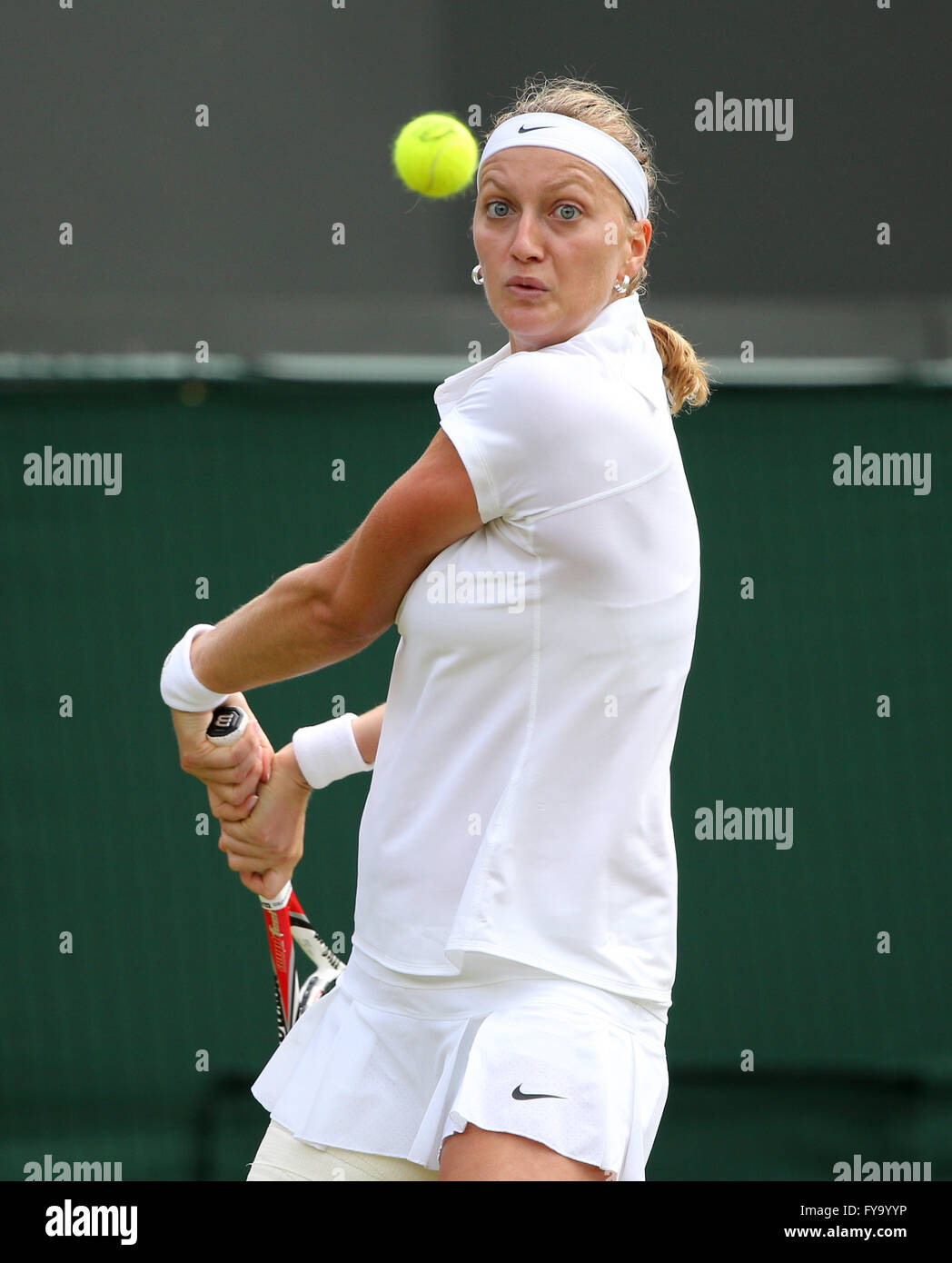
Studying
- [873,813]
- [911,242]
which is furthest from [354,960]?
[911,242]

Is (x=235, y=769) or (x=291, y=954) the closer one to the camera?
(x=235, y=769)

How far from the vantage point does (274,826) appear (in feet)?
7.49

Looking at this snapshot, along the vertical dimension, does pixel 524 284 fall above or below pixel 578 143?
below

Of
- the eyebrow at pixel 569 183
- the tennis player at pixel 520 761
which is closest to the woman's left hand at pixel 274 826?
the tennis player at pixel 520 761

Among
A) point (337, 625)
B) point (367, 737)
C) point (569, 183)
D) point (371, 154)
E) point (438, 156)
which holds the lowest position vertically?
point (367, 737)

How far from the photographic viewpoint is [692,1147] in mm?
3709

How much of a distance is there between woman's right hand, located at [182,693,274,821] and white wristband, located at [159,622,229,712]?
0.35ft

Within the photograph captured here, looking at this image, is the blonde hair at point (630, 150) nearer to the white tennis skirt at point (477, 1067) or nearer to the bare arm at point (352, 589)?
the bare arm at point (352, 589)

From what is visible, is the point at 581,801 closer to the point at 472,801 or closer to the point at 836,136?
the point at 472,801

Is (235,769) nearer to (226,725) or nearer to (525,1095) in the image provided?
(226,725)

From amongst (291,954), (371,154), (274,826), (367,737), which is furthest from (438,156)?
(371,154)

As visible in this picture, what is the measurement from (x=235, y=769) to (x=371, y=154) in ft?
8.28

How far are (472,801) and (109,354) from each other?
8.05 ft

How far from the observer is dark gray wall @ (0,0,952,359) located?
4188 mm
